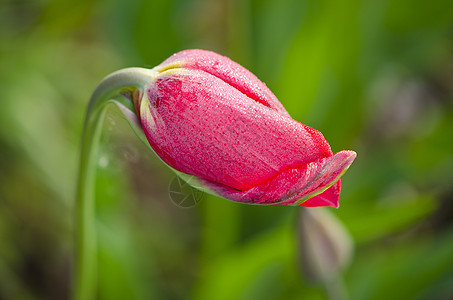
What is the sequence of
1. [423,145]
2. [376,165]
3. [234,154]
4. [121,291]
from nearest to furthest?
[234,154]
[121,291]
[376,165]
[423,145]

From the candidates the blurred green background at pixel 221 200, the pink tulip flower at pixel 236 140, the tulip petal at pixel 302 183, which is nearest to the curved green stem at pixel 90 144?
the pink tulip flower at pixel 236 140

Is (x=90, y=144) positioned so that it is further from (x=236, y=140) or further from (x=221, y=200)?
(x=221, y=200)

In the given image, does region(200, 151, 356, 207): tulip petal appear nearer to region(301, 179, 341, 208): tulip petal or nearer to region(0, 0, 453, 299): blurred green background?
region(301, 179, 341, 208): tulip petal

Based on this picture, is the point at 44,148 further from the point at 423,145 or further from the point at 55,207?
the point at 423,145

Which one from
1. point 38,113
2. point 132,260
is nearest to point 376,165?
point 132,260

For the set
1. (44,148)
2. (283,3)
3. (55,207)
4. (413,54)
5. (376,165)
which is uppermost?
(283,3)

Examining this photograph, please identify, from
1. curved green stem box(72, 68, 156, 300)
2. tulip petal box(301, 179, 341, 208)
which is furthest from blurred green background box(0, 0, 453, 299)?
tulip petal box(301, 179, 341, 208)

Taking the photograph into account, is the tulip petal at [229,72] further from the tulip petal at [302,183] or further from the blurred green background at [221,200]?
the blurred green background at [221,200]
